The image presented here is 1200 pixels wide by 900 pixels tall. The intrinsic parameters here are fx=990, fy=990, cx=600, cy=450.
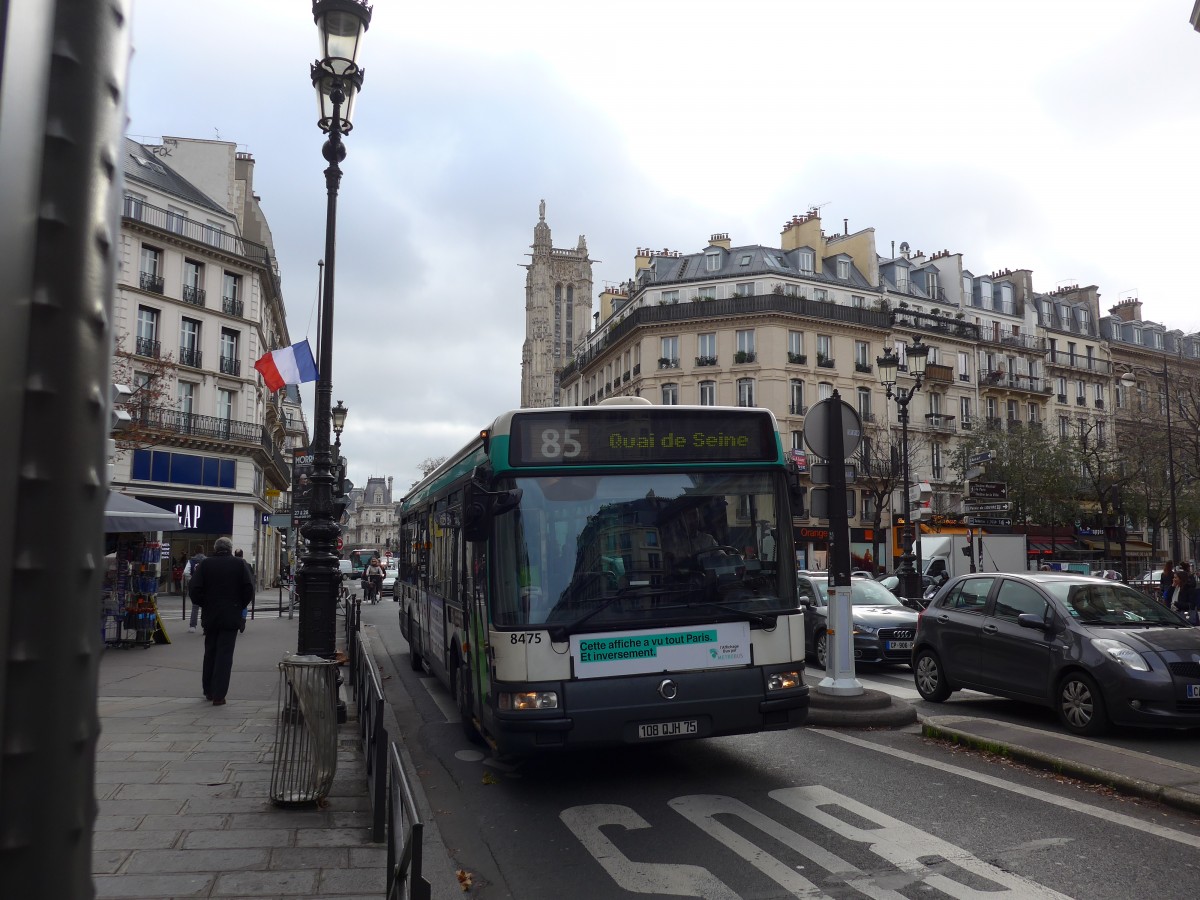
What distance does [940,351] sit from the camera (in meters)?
59.4

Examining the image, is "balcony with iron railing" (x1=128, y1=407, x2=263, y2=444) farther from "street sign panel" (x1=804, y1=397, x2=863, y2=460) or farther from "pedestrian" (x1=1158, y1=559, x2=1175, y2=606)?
"pedestrian" (x1=1158, y1=559, x2=1175, y2=606)

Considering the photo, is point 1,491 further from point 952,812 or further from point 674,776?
point 674,776

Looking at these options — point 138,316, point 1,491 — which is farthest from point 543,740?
point 138,316

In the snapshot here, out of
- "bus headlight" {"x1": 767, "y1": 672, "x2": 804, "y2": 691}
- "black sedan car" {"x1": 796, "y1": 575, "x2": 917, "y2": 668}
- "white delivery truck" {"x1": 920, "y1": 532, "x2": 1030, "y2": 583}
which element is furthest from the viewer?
"white delivery truck" {"x1": 920, "y1": 532, "x2": 1030, "y2": 583}

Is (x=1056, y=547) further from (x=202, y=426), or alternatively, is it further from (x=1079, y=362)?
(x=202, y=426)

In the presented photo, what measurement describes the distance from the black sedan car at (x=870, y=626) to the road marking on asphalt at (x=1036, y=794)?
5.34 m

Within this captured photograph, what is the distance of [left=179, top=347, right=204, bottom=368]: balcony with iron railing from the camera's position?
1736 inches

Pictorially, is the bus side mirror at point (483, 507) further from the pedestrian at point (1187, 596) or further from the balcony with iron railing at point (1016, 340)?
the balcony with iron railing at point (1016, 340)

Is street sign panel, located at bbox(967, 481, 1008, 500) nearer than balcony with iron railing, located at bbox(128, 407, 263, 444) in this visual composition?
Yes

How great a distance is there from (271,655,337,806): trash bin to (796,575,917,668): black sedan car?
29.7 feet

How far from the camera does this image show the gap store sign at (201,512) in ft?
141

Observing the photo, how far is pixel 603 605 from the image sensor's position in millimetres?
7145

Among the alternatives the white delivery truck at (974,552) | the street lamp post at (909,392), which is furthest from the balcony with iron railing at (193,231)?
the white delivery truck at (974,552)

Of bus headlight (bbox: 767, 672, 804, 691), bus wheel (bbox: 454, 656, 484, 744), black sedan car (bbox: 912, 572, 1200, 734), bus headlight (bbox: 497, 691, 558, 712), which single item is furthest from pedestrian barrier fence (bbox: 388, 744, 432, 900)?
black sedan car (bbox: 912, 572, 1200, 734)
